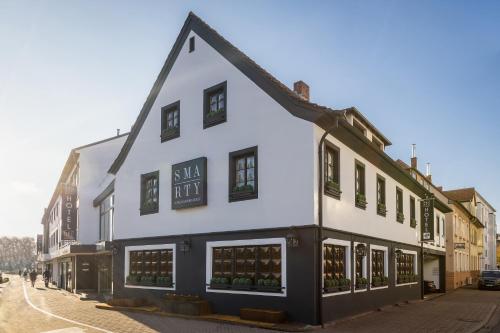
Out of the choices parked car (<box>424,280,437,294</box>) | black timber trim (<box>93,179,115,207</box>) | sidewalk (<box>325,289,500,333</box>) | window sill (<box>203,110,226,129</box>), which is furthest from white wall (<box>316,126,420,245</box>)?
black timber trim (<box>93,179,115,207</box>)

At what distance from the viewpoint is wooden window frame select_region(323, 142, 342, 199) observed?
15.1 metres

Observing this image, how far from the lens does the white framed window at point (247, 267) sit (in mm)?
14797

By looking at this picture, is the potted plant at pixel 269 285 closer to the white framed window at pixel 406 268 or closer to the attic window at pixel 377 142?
the white framed window at pixel 406 268

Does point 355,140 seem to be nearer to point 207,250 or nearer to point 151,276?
point 207,250

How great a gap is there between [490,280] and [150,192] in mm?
26539

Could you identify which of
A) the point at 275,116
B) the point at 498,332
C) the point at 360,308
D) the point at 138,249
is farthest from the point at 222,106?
the point at 498,332

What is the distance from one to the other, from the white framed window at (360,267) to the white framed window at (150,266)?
695 centimetres

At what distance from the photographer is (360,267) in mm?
18078

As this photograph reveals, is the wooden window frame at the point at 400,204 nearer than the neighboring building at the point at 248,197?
No

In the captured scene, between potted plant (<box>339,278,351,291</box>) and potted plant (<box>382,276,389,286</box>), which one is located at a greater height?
potted plant (<box>339,278,351,291</box>)

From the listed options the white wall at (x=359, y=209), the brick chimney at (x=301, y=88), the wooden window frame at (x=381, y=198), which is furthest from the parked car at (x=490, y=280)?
the brick chimney at (x=301, y=88)

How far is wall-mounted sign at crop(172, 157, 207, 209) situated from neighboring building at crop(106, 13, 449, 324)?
0.15 feet

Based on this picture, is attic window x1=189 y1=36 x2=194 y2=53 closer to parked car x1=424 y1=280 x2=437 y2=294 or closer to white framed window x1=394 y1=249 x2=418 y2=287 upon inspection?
white framed window x1=394 y1=249 x2=418 y2=287

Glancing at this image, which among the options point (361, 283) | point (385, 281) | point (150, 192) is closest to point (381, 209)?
point (385, 281)
